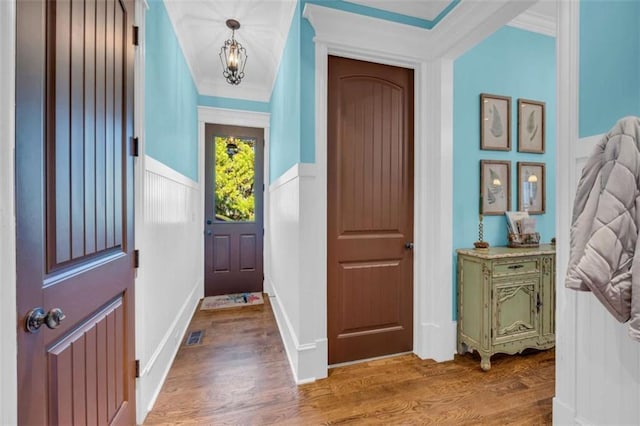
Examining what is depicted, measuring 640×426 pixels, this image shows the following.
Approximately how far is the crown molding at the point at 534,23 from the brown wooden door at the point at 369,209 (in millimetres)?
1145

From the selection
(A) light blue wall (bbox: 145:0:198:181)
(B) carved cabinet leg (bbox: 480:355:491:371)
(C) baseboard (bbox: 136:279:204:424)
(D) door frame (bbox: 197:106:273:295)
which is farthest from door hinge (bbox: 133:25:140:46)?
(B) carved cabinet leg (bbox: 480:355:491:371)

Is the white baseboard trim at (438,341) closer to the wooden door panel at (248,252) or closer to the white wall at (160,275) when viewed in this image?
the white wall at (160,275)

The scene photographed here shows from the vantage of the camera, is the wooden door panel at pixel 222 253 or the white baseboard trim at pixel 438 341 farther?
the wooden door panel at pixel 222 253

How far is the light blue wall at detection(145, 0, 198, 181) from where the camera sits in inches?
70.6

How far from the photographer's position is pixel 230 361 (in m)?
2.21

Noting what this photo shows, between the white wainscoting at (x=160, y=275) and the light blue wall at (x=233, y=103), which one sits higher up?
the light blue wall at (x=233, y=103)

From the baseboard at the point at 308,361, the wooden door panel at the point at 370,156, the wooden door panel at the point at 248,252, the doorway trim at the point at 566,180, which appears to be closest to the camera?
the doorway trim at the point at 566,180

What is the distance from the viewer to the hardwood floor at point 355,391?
5.32 ft

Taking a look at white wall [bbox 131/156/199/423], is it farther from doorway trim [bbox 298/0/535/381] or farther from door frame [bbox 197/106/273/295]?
doorway trim [bbox 298/0/535/381]

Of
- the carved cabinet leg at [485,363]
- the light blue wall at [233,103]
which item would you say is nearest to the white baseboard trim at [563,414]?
the carved cabinet leg at [485,363]

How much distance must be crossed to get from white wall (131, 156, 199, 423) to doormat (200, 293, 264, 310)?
38 centimetres

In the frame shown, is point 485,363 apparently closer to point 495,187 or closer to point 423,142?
point 495,187

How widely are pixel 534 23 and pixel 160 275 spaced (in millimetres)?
3763

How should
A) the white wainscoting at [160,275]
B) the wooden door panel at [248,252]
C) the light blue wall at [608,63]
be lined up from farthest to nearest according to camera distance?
the wooden door panel at [248,252], the white wainscoting at [160,275], the light blue wall at [608,63]
